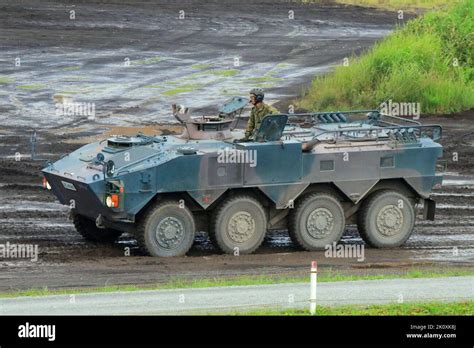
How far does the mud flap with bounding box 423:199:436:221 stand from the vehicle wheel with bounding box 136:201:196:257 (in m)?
4.28

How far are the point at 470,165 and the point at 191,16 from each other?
2438 centimetres

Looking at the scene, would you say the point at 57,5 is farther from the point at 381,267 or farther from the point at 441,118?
the point at 381,267

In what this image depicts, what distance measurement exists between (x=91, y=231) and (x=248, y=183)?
9.51ft

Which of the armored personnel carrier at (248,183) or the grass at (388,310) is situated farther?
the armored personnel carrier at (248,183)

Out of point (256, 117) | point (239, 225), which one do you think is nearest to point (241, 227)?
point (239, 225)

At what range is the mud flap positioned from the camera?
24.5m

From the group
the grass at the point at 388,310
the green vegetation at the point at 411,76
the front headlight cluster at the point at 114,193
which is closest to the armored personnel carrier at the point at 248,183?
the front headlight cluster at the point at 114,193

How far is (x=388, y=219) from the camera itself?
23.9 metres

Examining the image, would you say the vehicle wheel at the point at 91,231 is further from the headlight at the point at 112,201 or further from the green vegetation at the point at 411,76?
the green vegetation at the point at 411,76

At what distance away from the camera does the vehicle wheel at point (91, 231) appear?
78.2ft

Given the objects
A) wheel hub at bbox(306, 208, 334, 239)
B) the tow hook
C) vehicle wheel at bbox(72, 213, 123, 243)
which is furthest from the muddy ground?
the tow hook

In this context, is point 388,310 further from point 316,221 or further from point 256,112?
point 256,112

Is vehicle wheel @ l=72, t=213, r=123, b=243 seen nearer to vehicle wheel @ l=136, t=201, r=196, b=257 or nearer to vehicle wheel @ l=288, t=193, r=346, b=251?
vehicle wheel @ l=136, t=201, r=196, b=257

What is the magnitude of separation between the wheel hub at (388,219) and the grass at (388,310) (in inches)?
229
